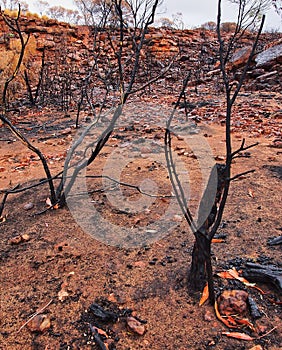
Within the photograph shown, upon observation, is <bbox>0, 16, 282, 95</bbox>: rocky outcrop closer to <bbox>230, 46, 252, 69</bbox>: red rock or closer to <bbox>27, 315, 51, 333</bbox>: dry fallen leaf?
<bbox>230, 46, 252, 69</bbox>: red rock

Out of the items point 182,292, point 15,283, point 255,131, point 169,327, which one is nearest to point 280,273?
point 182,292

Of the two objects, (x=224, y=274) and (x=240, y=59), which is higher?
(x=240, y=59)

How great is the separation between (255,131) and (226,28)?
15.2 metres

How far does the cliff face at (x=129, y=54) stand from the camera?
8.10 m

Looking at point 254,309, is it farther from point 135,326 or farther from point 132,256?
point 132,256

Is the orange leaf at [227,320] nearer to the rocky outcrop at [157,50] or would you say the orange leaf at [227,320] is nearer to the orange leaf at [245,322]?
the orange leaf at [245,322]

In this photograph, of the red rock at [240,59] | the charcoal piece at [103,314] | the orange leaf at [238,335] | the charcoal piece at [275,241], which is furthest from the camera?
the red rock at [240,59]

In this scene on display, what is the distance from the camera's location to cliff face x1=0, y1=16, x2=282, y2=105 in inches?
319

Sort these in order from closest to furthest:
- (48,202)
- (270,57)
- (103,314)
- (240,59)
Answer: (103,314) → (48,202) → (270,57) → (240,59)

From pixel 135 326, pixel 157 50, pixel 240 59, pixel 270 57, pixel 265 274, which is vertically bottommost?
pixel 135 326

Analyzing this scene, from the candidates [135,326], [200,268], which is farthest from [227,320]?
[135,326]

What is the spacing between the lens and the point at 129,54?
725 cm

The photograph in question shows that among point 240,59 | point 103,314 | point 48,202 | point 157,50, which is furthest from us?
point 157,50

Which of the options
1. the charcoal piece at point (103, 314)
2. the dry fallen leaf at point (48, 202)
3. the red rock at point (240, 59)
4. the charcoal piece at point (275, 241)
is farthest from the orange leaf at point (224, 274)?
the red rock at point (240, 59)
